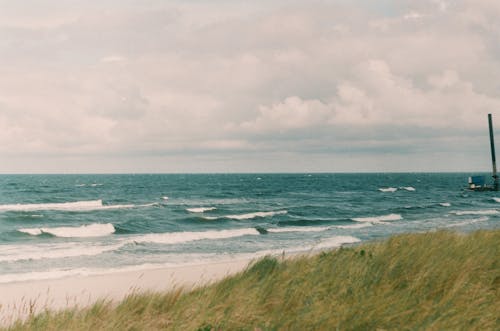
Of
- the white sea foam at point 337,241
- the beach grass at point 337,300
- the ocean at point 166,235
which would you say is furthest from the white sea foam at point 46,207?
the beach grass at point 337,300

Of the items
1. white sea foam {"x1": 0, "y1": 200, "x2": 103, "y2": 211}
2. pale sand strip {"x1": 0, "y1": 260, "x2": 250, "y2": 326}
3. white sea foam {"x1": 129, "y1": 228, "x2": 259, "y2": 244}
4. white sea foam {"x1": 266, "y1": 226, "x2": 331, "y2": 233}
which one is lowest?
white sea foam {"x1": 266, "y1": 226, "x2": 331, "y2": 233}

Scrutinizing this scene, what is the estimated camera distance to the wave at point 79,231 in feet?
86.5

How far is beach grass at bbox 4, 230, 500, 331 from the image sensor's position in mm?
4852

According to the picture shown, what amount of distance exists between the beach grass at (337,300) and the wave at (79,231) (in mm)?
21491

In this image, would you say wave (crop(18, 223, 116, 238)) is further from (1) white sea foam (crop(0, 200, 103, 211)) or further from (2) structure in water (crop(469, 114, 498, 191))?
(2) structure in water (crop(469, 114, 498, 191))

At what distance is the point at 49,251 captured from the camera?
20156mm

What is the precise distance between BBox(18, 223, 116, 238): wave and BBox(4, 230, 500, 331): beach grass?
70.5ft

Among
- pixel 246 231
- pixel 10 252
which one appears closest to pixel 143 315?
pixel 10 252

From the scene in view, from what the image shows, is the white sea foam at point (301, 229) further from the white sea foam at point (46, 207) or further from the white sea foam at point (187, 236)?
the white sea foam at point (46, 207)

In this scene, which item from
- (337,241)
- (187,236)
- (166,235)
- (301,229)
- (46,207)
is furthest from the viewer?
(46,207)

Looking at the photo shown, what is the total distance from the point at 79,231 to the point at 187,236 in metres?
7.54

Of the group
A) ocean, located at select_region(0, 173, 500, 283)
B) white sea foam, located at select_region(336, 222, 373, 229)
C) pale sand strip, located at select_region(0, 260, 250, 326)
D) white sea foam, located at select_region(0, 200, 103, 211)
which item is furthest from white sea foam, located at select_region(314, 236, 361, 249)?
white sea foam, located at select_region(0, 200, 103, 211)

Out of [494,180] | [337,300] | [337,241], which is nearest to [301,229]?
[337,241]

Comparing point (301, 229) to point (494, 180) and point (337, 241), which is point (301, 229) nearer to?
point (337, 241)
